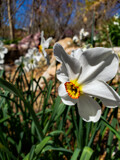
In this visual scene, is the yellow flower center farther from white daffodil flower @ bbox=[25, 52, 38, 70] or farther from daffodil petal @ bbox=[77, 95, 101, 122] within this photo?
white daffodil flower @ bbox=[25, 52, 38, 70]

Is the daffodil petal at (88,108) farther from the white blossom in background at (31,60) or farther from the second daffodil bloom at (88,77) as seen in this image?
the white blossom in background at (31,60)

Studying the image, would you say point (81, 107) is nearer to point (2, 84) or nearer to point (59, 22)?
point (2, 84)

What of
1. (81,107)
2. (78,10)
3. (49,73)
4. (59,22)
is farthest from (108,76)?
(78,10)

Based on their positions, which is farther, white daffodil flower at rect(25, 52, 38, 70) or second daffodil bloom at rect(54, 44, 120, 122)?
white daffodil flower at rect(25, 52, 38, 70)

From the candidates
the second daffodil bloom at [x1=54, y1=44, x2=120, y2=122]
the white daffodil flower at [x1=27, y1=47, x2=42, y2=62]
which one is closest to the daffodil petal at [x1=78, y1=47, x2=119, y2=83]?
the second daffodil bloom at [x1=54, y1=44, x2=120, y2=122]

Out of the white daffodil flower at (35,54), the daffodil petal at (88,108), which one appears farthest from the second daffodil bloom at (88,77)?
the white daffodil flower at (35,54)

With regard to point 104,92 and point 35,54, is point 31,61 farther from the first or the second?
point 104,92

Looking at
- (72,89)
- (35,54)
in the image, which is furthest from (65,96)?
(35,54)
